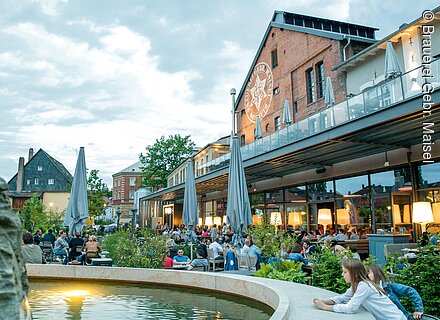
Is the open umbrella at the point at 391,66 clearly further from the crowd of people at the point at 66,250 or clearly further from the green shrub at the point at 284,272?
the crowd of people at the point at 66,250

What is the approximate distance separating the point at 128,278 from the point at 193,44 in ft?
48.7

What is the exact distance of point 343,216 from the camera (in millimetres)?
17672

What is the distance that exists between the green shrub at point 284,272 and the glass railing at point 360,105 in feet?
18.0

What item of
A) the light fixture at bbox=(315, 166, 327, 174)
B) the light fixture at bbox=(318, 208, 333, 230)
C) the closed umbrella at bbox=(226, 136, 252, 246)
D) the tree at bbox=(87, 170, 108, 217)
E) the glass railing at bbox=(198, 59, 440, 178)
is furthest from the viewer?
the tree at bbox=(87, 170, 108, 217)

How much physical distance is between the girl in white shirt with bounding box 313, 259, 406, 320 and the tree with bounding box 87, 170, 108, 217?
34703 mm

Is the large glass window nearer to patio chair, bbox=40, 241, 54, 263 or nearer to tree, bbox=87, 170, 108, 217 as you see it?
patio chair, bbox=40, 241, 54, 263

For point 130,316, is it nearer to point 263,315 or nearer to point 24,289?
point 263,315

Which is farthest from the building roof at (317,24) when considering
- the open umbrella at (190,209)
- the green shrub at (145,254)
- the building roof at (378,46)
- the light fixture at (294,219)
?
the green shrub at (145,254)

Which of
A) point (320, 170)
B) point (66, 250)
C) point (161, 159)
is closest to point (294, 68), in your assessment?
point (320, 170)

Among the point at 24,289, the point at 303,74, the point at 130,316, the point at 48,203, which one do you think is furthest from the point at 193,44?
the point at 48,203

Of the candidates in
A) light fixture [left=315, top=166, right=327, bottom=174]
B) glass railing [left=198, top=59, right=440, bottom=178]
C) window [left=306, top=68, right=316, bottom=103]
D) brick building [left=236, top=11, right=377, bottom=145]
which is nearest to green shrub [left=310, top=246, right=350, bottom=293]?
glass railing [left=198, top=59, right=440, bottom=178]

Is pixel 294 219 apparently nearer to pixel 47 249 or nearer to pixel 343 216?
pixel 343 216

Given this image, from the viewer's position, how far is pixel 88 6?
13.5 metres

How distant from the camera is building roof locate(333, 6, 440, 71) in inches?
645
